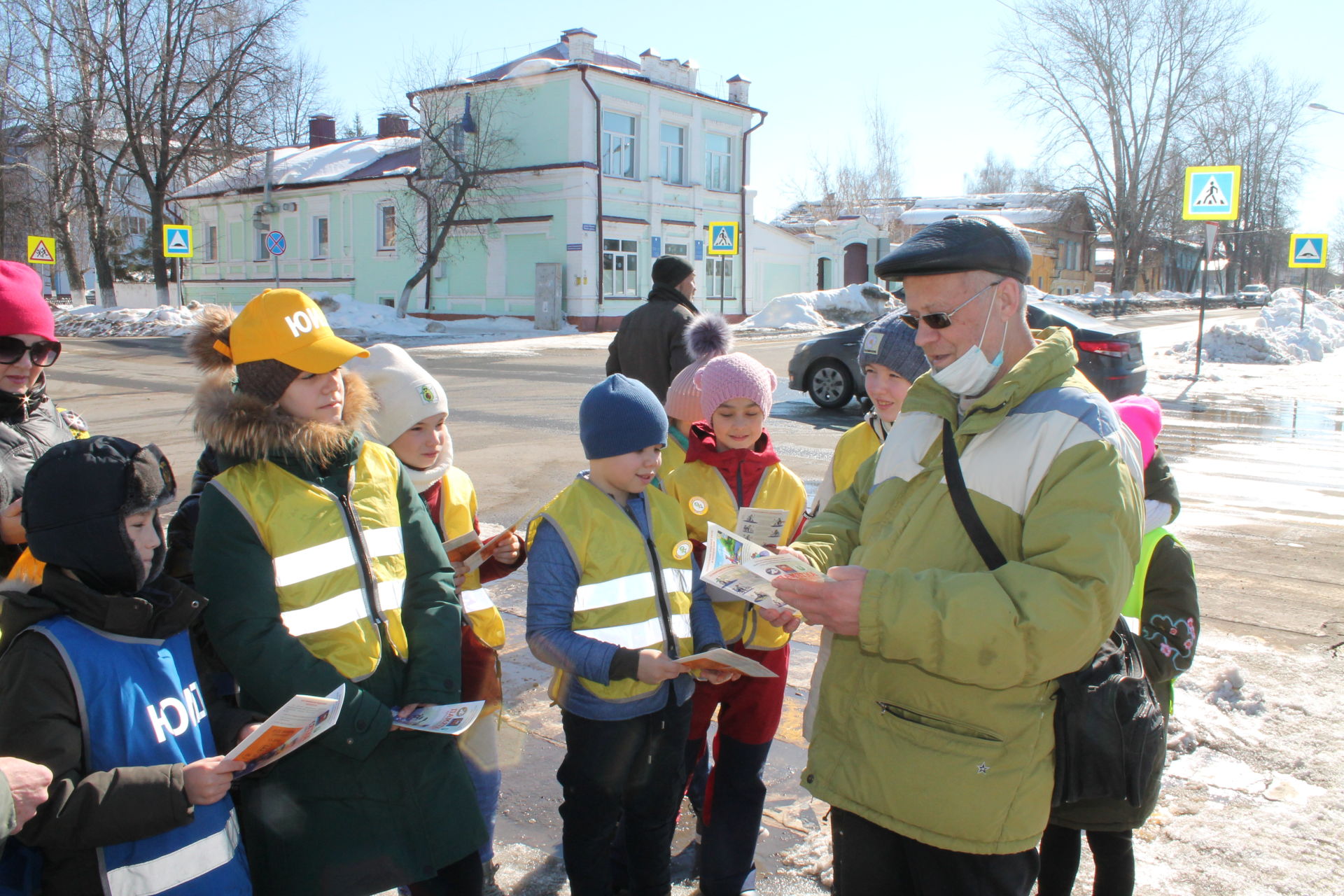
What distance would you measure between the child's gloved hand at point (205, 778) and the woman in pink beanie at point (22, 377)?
47.5 inches

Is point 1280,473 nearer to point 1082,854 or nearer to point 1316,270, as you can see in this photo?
point 1082,854

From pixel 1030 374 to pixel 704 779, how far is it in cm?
210

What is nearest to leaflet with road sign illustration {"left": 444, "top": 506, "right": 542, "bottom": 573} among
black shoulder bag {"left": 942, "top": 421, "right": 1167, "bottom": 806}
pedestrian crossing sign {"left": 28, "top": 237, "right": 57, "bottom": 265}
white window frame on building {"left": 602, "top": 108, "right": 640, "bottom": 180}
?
black shoulder bag {"left": 942, "top": 421, "right": 1167, "bottom": 806}

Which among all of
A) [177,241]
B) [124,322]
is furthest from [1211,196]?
[124,322]

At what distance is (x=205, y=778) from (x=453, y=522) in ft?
4.51

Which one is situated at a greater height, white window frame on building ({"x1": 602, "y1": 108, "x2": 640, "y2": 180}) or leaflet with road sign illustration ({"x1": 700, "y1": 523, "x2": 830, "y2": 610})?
white window frame on building ({"x1": 602, "y1": 108, "x2": 640, "y2": 180})

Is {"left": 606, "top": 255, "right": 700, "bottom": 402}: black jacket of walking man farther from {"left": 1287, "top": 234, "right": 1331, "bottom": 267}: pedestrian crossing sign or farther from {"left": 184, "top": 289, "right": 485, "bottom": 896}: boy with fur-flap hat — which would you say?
{"left": 1287, "top": 234, "right": 1331, "bottom": 267}: pedestrian crossing sign

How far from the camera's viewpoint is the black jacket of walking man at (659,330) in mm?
5848

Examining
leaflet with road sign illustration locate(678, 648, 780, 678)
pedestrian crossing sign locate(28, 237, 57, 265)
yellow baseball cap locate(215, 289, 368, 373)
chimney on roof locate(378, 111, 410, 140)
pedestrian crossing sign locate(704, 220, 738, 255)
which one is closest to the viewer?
leaflet with road sign illustration locate(678, 648, 780, 678)

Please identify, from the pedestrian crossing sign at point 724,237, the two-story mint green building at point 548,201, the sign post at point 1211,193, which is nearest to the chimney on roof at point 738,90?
the two-story mint green building at point 548,201

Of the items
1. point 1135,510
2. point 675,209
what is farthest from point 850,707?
point 675,209

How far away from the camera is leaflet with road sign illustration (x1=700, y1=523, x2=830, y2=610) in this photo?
206 centimetres

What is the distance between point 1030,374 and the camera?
194 cm

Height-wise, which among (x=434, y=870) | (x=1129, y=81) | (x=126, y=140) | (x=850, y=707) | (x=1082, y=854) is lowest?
(x=1082, y=854)
